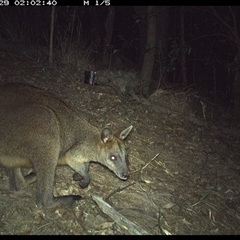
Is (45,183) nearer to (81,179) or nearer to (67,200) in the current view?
(67,200)

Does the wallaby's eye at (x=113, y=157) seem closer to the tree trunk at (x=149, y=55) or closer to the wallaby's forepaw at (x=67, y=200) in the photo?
the wallaby's forepaw at (x=67, y=200)

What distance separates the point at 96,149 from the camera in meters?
5.18

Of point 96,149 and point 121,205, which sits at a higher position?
point 96,149

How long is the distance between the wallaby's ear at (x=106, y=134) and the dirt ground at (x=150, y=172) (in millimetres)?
724

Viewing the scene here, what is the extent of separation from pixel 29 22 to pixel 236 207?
8816 millimetres

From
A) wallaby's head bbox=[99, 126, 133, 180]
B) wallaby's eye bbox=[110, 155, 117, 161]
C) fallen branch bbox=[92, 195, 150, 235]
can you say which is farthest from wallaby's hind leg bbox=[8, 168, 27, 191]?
wallaby's eye bbox=[110, 155, 117, 161]

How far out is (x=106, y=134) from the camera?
200 inches

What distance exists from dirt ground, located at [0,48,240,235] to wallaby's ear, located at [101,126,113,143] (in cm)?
72

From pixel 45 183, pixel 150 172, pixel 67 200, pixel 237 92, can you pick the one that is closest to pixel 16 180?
pixel 45 183

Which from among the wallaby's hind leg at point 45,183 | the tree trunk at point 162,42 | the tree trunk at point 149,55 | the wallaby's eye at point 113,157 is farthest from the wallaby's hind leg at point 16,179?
the tree trunk at point 162,42

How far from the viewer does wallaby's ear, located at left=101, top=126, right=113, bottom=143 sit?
5039 millimetres

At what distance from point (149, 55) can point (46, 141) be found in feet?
18.3

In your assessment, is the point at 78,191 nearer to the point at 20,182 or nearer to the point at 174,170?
the point at 20,182

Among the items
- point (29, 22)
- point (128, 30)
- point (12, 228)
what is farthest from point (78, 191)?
point (128, 30)
